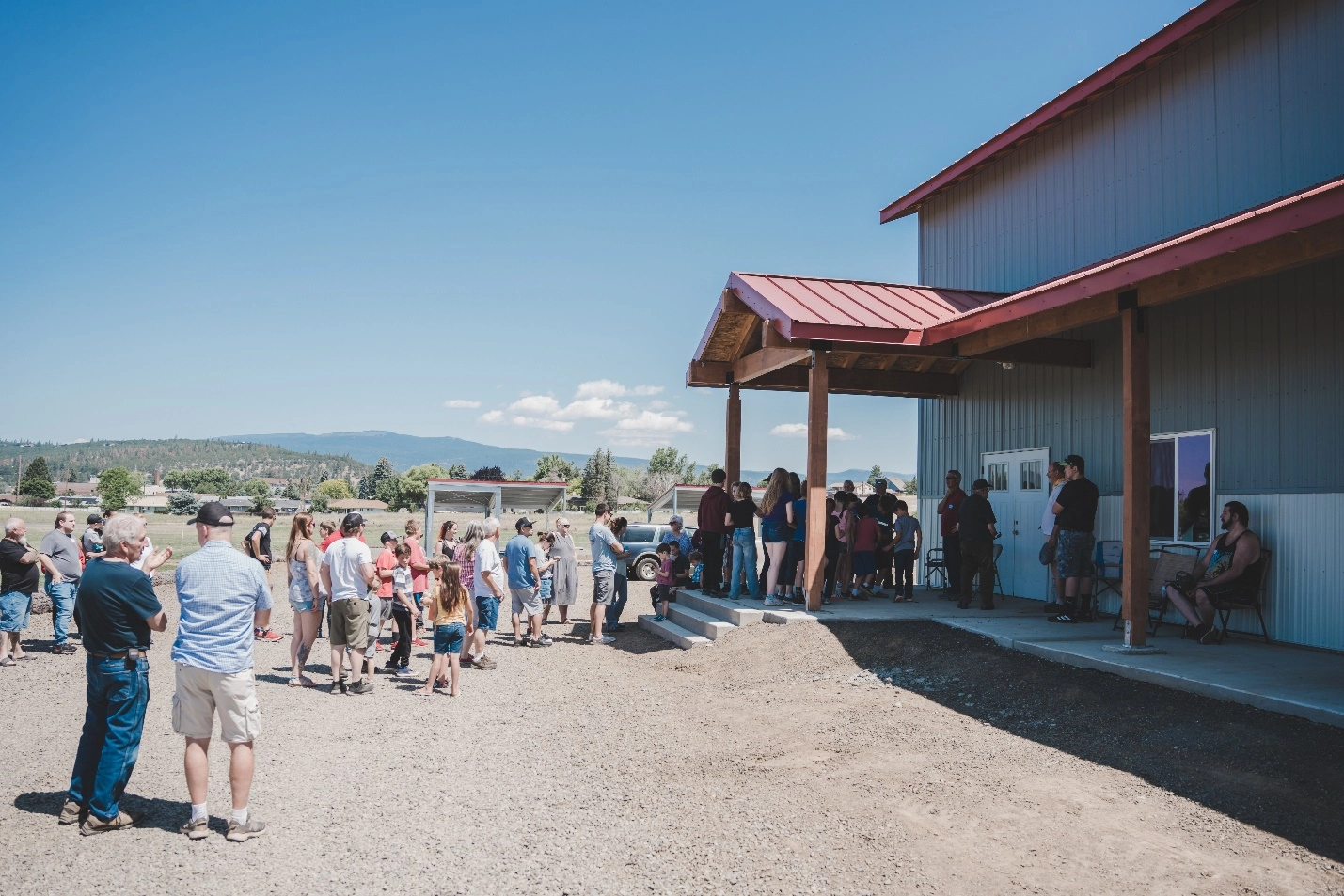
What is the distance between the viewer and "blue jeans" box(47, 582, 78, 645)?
11.1 m

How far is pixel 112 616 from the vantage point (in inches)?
199

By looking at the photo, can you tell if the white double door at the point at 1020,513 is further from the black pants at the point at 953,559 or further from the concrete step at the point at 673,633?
the concrete step at the point at 673,633

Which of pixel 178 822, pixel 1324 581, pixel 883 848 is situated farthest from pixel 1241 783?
pixel 178 822

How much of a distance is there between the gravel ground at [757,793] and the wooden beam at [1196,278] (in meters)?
3.10

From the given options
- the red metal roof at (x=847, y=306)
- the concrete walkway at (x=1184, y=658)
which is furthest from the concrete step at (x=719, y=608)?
the red metal roof at (x=847, y=306)

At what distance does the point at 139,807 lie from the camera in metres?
5.50

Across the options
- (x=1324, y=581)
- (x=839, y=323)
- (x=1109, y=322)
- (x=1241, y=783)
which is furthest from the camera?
(x=1109, y=322)

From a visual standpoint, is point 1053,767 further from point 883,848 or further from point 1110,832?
point 883,848

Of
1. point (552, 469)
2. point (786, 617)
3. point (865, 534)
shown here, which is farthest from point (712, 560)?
point (552, 469)

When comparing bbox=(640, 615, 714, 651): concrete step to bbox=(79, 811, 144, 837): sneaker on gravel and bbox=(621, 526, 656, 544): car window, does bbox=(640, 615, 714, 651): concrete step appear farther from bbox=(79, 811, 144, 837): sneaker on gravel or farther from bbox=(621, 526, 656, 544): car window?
bbox=(621, 526, 656, 544): car window

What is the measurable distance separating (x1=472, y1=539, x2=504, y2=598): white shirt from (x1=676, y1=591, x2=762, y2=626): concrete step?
9.19 feet

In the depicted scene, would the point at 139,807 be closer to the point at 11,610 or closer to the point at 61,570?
the point at 11,610

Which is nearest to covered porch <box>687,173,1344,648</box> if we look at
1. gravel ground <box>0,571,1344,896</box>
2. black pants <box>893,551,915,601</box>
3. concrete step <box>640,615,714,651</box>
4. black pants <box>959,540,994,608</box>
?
concrete step <box>640,615,714,651</box>

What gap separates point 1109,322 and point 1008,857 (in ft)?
A: 28.0
